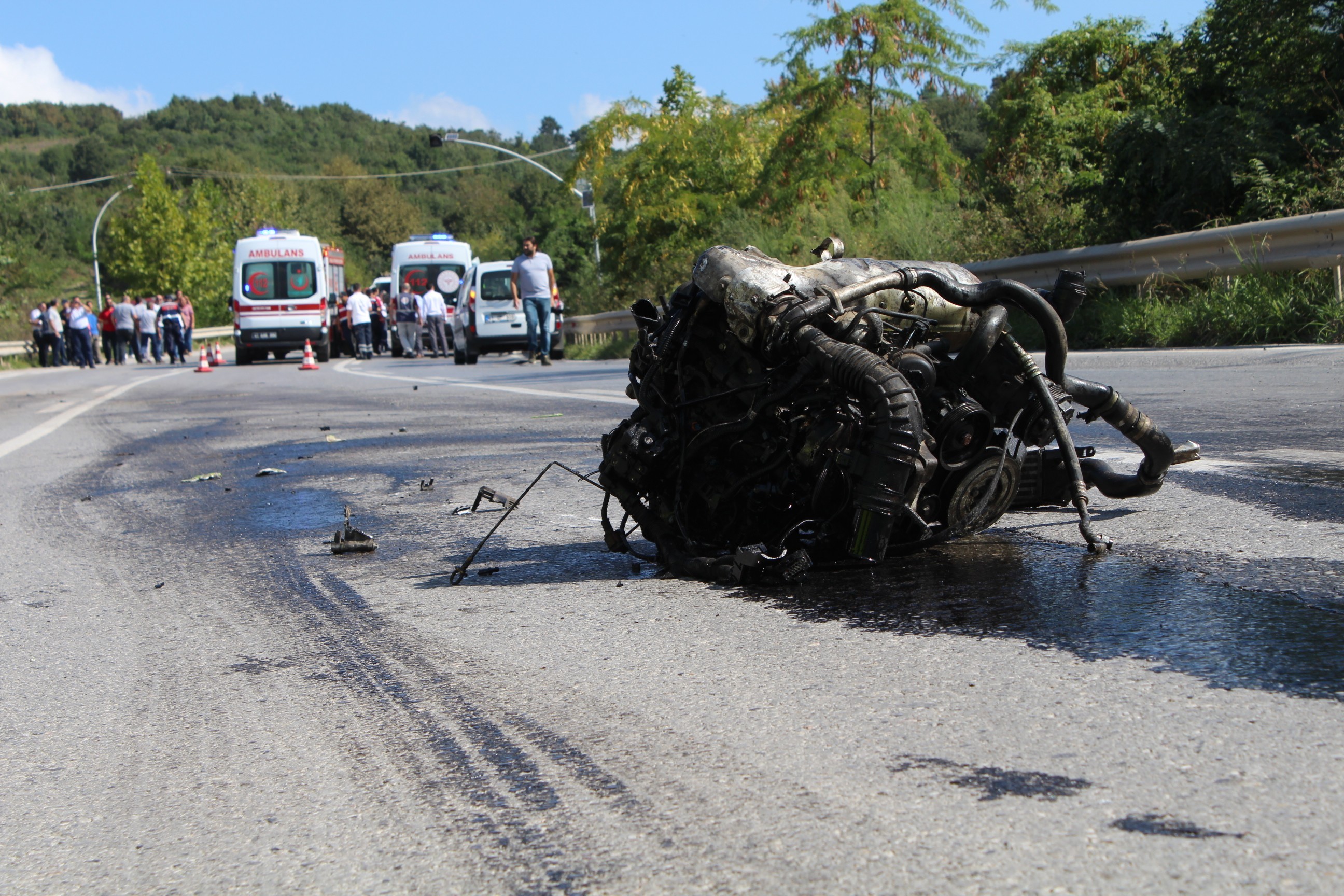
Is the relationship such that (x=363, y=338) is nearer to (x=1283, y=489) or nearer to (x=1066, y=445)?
(x=1283, y=489)

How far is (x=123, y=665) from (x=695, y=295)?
2.05 metres

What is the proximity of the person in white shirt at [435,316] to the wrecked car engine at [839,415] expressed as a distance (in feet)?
91.2

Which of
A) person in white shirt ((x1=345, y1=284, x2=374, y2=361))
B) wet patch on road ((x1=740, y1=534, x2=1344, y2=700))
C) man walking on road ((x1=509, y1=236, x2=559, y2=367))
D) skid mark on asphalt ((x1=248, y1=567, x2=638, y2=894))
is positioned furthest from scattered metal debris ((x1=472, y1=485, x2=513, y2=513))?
person in white shirt ((x1=345, y1=284, x2=374, y2=361))

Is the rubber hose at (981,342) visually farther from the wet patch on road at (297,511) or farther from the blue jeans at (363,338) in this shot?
the blue jeans at (363,338)

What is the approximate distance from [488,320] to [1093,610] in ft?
76.6

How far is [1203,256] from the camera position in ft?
40.5

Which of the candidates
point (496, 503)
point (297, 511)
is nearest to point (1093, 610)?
point (496, 503)

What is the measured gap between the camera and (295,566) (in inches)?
187

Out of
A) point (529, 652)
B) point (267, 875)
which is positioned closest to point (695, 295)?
point (529, 652)

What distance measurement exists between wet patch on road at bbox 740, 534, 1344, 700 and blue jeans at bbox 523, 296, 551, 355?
17.3m

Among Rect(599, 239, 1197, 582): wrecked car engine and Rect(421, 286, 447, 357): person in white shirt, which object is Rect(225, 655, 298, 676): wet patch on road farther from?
Rect(421, 286, 447, 357): person in white shirt

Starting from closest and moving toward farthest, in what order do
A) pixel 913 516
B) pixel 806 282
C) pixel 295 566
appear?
1. pixel 913 516
2. pixel 806 282
3. pixel 295 566

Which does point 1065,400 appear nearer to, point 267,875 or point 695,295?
point 695,295

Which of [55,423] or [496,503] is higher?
[496,503]
